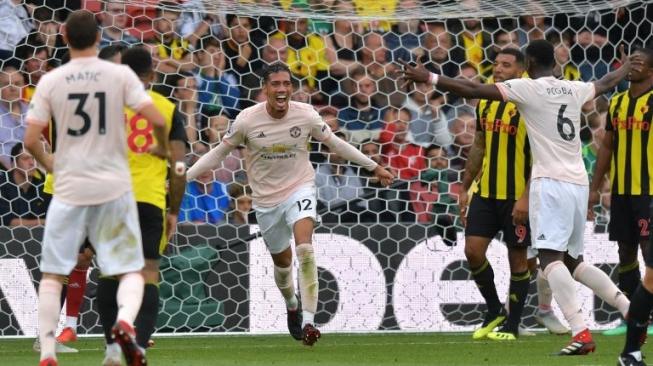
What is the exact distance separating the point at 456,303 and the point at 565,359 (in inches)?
143

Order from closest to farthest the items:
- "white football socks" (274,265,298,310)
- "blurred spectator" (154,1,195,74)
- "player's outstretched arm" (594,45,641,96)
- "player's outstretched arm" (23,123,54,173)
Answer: "player's outstretched arm" (23,123,54,173), "player's outstretched arm" (594,45,641,96), "white football socks" (274,265,298,310), "blurred spectator" (154,1,195,74)

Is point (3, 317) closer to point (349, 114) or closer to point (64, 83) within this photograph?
point (349, 114)

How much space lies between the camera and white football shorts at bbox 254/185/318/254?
35.6ft

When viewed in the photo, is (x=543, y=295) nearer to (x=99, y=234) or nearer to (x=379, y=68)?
(x=379, y=68)

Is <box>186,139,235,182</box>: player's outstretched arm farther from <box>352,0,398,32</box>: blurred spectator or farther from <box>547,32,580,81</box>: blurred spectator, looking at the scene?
<box>547,32,580,81</box>: blurred spectator

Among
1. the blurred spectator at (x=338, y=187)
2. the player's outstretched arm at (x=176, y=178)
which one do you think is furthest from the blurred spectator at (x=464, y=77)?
the player's outstretched arm at (x=176, y=178)

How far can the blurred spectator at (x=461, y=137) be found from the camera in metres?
13.8

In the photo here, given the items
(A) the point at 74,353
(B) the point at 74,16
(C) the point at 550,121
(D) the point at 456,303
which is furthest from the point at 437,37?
(B) the point at 74,16

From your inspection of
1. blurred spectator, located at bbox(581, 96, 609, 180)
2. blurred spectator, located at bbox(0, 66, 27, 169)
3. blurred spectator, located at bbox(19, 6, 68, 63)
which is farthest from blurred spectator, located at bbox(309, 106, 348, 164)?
blurred spectator, located at bbox(0, 66, 27, 169)

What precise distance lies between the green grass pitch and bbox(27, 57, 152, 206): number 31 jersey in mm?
2040

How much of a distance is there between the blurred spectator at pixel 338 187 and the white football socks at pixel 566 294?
3.84 meters

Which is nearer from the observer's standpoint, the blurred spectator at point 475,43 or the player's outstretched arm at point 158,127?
the player's outstretched arm at point 158,127

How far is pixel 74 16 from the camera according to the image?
7395 mm

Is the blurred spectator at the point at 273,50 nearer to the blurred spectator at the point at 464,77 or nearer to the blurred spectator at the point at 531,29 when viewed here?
the blurred spectator at the point at 464,77
